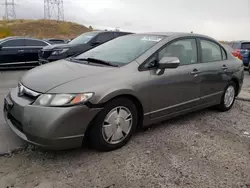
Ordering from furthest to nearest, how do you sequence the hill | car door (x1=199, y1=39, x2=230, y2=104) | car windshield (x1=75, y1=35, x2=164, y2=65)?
the hill → car door (x1=199, y1=39, x2=230, y2=104) → car windshield (x1=75, y1=35, x2=164, y2=65)

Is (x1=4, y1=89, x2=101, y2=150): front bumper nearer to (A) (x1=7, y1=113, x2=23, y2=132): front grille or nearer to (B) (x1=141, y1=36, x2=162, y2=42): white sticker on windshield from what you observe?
(A) (x1=7, y1=113, x2=23, y2=132): front grille

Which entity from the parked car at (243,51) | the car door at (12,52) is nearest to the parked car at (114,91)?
the car door at (12,52)

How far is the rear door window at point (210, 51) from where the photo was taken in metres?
4.57

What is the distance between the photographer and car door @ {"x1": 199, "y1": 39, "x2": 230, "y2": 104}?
447 centimetres

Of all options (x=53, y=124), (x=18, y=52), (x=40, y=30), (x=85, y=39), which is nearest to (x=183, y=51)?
(x=53, y=124)

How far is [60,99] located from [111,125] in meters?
0.73

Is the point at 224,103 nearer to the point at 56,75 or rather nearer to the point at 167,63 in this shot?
the point at 167,63

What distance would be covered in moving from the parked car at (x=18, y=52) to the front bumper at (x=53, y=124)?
8256mm

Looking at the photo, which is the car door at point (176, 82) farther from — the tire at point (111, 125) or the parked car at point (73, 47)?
the parked car at point (73, 47)

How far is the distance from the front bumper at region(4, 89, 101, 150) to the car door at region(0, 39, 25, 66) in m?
8.24

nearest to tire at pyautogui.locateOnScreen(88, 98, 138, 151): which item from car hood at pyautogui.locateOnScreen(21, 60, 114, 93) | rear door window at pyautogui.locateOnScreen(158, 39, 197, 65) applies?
car hood at pyautogui.locateOnScreen(21, 60, 114, 93)

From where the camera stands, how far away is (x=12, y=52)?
10.5 m

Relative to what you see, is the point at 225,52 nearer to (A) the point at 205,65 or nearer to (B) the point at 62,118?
(A) the point at 205,65

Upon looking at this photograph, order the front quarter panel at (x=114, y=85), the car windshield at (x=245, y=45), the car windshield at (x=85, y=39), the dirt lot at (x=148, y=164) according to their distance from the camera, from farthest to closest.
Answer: the car windshield at (x=245, y=45), the car windshield at (x=85, y=39), the front quarter panel at (x=114, y=85), the dirt lot at (x=148, y=164)
